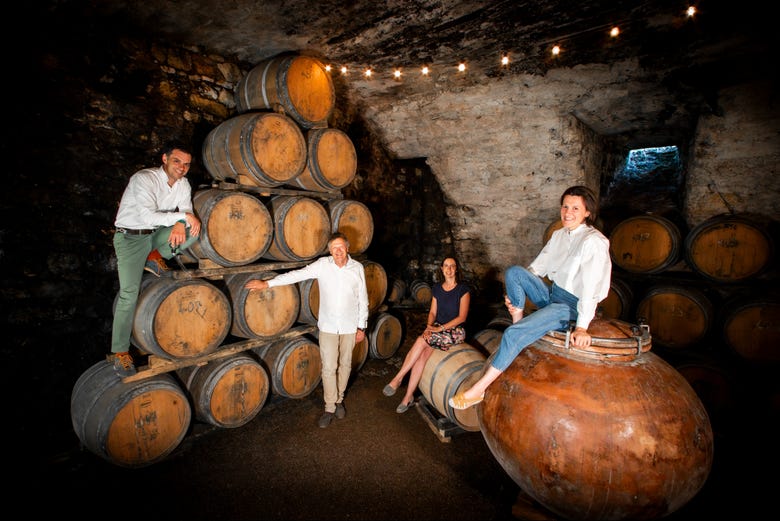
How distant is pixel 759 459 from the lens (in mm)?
Result: 3066

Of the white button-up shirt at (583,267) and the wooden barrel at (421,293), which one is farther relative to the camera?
the wooden barrel at (421,293)

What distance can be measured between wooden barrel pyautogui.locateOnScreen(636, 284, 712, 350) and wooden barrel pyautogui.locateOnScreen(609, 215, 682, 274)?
1.07 ft

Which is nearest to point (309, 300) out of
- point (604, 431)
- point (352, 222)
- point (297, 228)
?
point (297, 228)

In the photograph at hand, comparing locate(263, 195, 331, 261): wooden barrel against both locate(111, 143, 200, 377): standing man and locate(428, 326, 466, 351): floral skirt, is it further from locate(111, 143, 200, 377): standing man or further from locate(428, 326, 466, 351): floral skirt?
locate(428, 326, 466, 351): floral skirt

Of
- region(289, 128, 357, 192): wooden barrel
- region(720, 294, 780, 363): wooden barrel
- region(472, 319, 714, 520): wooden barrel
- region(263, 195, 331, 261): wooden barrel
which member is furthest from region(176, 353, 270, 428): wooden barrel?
region(720, 294, 780, 363): wooden barrel

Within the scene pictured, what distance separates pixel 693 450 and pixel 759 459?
7.49ft

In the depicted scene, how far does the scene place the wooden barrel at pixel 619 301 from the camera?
13.3 ft

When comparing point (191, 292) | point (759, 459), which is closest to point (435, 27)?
point (191, 292)

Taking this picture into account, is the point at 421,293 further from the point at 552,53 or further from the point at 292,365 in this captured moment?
the point at 552,53

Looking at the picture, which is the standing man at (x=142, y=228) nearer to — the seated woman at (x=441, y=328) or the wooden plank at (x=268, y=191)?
the wooden plank at (x=268, y=191)

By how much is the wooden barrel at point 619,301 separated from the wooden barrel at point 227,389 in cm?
414

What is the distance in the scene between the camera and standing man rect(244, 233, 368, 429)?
352 cm

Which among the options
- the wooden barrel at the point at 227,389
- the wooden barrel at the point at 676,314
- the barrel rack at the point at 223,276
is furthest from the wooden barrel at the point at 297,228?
the wooden barrel at the point at 676,314

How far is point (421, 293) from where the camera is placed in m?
7.05
